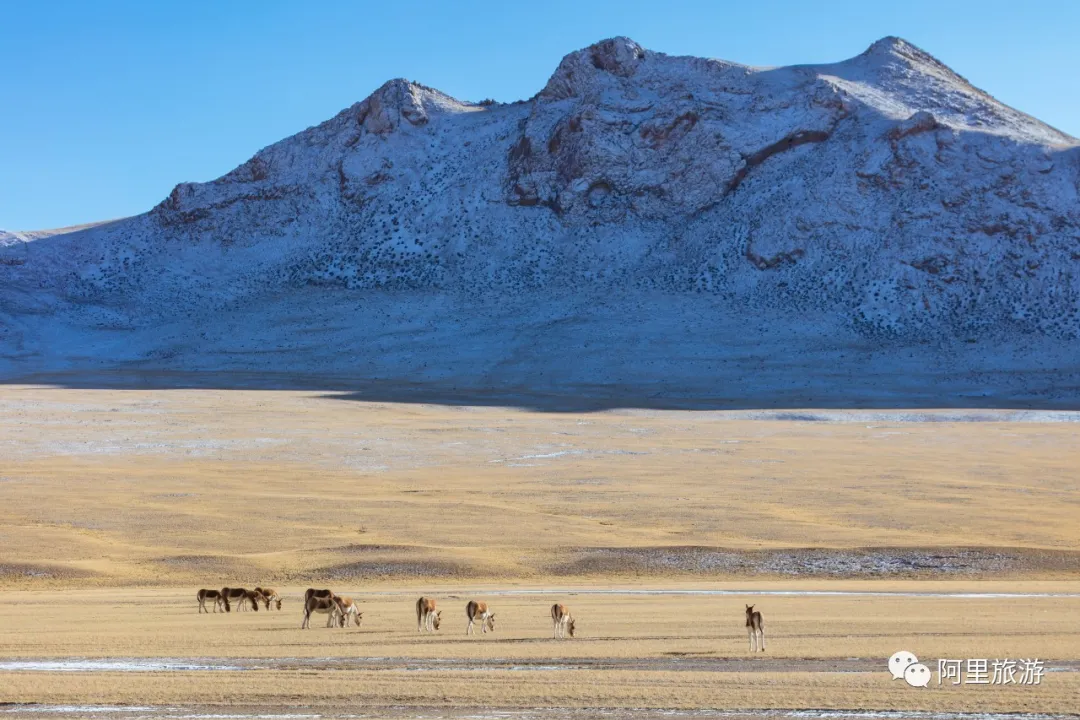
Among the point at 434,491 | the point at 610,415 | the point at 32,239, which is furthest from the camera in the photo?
the point at 32,239

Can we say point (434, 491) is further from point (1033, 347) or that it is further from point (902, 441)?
point (1033, 347)

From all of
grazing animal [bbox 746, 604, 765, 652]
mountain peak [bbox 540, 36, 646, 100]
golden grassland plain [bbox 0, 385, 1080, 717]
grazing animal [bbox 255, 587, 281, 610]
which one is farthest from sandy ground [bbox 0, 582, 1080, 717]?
mountain peak [bbox 540, 36, 646, 100]

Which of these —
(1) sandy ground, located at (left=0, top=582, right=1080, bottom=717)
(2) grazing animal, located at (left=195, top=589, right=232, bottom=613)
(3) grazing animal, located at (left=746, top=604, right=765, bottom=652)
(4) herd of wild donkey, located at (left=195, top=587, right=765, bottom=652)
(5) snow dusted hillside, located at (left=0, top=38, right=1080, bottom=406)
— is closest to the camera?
(1) sandy ground, located at (left=0, top=582, right=1080, bottom=717)

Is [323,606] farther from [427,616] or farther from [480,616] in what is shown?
[480,616]

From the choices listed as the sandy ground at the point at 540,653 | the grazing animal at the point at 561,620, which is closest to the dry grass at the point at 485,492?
the sandy ground at the point at 540,653

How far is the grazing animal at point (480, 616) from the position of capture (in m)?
14.9

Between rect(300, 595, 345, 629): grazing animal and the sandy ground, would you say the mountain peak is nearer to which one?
the sandy ground

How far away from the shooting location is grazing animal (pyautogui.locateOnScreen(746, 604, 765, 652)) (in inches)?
523

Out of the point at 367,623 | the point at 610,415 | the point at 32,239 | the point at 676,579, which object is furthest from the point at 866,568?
the point at 32,239

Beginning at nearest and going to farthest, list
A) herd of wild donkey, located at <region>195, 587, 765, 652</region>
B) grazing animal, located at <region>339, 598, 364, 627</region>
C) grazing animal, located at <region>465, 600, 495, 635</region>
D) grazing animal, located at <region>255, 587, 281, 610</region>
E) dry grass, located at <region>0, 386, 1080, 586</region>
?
herd of wild donkey, located at <region>195, 587, 765, 652</region>, grazing animal, located at <region>465, 600, 495, 635</region>, grazing animal, located at <region>339, 598, 364, 627</region>, grazing animal, located at <region>255, 587, 281, 610</region>, dry grass, located at <region>0, 386, 1080, 586</region>

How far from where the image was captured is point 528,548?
84.2 ft

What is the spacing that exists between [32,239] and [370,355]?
39464 mm

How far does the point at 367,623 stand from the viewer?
1638 cm

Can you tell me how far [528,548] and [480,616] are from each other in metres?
10.6
